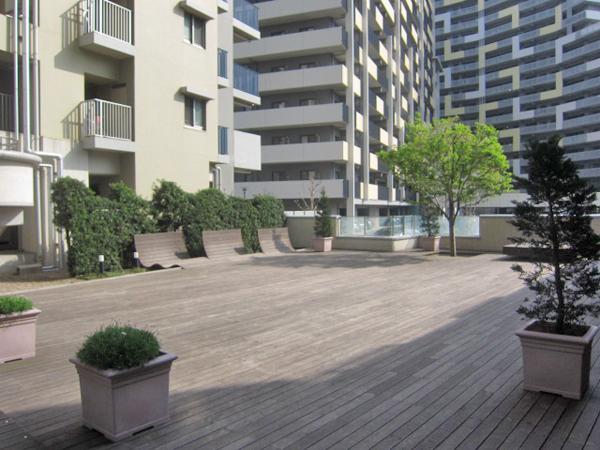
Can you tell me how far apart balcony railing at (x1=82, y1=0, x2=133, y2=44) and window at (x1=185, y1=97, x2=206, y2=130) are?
3511 mm

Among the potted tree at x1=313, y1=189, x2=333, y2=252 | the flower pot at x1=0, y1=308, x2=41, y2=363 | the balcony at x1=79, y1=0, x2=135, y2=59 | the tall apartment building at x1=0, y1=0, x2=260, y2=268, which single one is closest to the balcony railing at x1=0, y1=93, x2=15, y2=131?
the tall apartment building at x1=0, y1=0, x2=260, y2=268

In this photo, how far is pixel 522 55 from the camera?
8506cm

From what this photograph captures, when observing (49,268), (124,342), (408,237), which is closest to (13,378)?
(124,342)

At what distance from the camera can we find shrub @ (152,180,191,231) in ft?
56.3

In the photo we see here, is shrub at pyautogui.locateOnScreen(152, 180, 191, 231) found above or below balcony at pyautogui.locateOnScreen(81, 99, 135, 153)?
below

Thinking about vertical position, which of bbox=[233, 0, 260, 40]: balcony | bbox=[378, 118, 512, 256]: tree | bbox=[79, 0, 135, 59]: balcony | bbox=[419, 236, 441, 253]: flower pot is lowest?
bbox=[419, 236, 441, 253]: flower pot

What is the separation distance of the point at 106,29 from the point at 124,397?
52.3ft

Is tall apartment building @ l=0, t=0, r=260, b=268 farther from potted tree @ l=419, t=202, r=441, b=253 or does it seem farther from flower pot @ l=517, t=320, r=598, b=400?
flower pot @ l=517, t=320, r=598, b=400

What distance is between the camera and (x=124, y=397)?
409cm

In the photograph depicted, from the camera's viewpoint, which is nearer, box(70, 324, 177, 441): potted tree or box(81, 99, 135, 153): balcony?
box(70, 324, 177, 441): potted tree

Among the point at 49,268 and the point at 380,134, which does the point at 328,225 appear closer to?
the point at 49,268

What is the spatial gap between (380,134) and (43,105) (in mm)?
34163

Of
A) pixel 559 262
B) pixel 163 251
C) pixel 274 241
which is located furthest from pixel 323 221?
pixel 559 262

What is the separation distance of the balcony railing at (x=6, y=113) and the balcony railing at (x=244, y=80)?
11.4 metres
